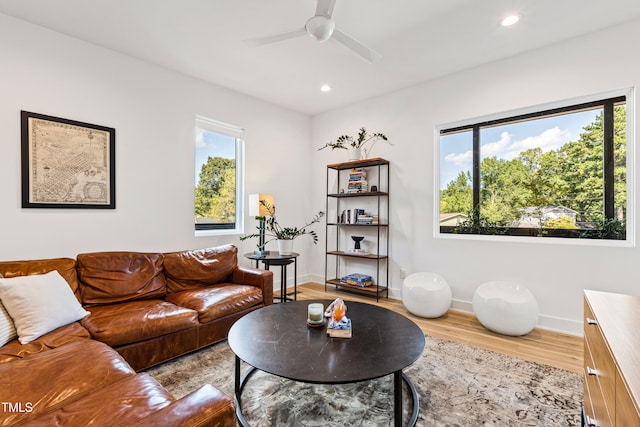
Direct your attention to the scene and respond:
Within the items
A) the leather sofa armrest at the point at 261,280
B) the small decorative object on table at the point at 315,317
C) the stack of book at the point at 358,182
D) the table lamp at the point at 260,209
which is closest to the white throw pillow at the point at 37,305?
the leather sofa armrest at the point at 261,280

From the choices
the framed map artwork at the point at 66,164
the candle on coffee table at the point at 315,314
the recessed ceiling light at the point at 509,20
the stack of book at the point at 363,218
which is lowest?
the candle on coffee table at the point at 315,314

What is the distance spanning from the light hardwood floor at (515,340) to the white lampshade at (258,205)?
2.05m

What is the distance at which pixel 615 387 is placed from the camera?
2.93 ft

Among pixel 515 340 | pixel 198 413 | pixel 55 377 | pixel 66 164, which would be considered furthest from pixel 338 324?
pixel 66 164

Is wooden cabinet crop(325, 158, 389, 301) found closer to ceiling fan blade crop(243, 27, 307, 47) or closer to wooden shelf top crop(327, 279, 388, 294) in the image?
wooden shelf top crop(327, 279, 388, 294)

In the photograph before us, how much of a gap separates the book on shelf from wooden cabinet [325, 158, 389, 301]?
2.06m

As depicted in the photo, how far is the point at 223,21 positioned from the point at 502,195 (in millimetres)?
3282

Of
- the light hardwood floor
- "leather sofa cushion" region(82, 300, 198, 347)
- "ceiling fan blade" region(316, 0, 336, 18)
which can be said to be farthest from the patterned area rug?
"ceiling fan blade" region(316, 0, 336, 18)

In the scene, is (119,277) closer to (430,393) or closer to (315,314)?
(315,314)

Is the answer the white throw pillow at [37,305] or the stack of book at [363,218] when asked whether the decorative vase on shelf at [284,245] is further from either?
the white throw pillow at [37,305]

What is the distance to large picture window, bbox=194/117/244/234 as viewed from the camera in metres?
3.64

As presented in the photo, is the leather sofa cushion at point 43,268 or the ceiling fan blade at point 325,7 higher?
the ceiling fan blade at point 325,7

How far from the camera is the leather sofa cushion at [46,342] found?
62.3 inches

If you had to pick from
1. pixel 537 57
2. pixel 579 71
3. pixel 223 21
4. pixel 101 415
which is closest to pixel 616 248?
pixel 579 71
